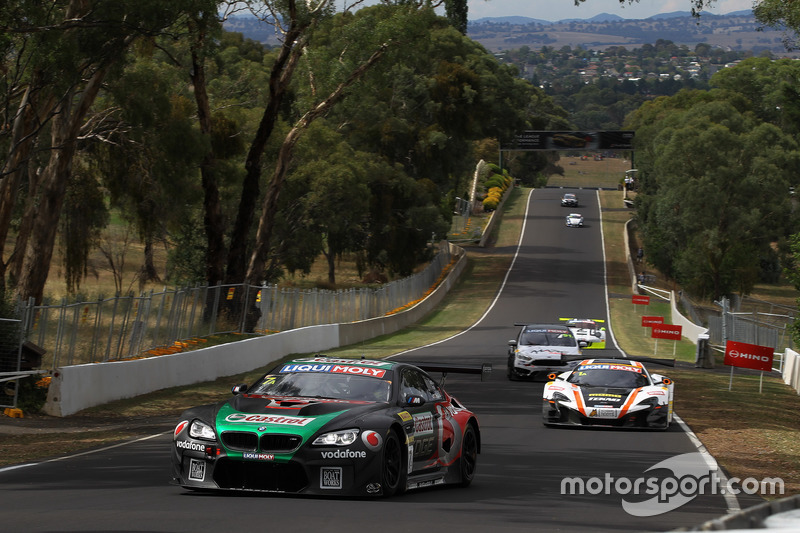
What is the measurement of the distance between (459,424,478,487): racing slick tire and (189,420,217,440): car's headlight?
9.72 feet

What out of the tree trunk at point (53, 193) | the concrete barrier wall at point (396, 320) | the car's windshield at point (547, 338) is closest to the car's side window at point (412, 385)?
the car's windshield at point (547, 338)

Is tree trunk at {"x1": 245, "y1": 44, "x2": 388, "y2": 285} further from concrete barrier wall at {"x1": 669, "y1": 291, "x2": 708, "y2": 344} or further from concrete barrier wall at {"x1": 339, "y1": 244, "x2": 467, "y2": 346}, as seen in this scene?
concrete barrier wall at {"x1": 669, "y1": 291, "x2": 708, "y2": 344}

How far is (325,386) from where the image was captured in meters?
10.7

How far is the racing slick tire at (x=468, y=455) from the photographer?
444 inches

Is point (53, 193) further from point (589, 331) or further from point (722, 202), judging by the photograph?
point (722, 202)

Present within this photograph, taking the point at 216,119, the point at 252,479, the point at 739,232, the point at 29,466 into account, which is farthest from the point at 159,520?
the point at 739,232

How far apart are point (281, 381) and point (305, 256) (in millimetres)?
53234

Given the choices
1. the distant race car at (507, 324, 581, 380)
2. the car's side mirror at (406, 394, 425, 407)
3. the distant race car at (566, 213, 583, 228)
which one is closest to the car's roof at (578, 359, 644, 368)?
the distant race car at (507, 324, 581, 380)

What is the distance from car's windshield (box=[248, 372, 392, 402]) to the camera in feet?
34.7

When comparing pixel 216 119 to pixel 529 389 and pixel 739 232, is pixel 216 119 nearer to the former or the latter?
pixel 529 389

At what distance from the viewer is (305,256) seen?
6394 centimetres

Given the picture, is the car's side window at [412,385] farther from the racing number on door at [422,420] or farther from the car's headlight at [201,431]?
the car's headlight at [201,431]

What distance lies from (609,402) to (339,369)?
8474 millimetres

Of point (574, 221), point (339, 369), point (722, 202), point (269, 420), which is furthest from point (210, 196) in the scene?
point (574, 221)
